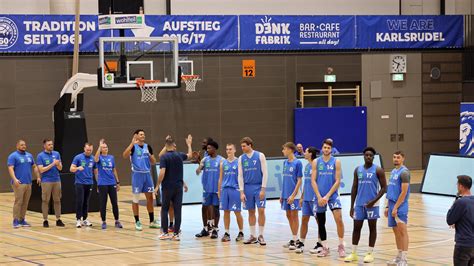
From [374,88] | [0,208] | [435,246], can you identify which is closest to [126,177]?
[0,208]

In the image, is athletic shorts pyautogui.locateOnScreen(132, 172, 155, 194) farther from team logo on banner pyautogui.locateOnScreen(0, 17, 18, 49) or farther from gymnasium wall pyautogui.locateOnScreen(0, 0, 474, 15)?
gymnasium wall pyautogui.locateOnScreen(0, 0, 474, 15)

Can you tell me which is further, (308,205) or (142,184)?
(142,184)

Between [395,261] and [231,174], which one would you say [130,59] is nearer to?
→ [231,174]

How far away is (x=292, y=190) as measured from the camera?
17.5 m

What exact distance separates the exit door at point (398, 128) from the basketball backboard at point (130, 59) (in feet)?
38.4

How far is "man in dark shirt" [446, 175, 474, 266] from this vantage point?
40.0 ft

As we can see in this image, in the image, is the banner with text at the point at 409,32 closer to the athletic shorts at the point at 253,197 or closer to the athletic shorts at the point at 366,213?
the athletic shorts at the point at 253,197

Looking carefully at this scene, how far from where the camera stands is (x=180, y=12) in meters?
32.0

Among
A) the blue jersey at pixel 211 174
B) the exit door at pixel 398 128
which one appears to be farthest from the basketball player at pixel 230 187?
the exit door at pixel 398 128

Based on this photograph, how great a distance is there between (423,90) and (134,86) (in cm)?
1417

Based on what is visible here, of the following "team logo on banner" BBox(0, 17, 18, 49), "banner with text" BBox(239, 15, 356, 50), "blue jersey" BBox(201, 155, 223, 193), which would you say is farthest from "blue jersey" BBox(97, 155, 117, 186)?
"banner with text" BBox(239, 15, 356, 50)

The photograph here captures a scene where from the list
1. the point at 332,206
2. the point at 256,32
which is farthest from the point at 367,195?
the point at 256,32

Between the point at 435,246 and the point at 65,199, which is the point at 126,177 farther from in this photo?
the point at 435,246

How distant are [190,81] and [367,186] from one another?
1389 cm
